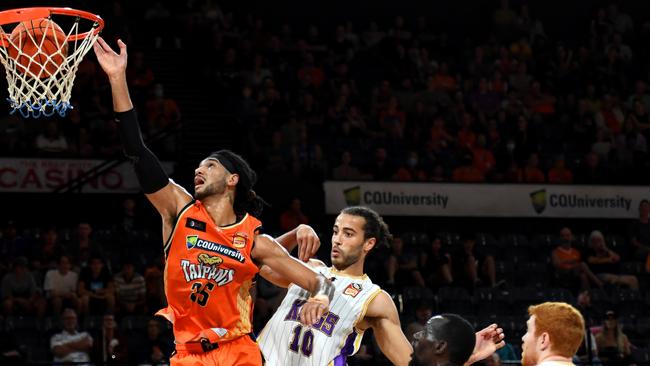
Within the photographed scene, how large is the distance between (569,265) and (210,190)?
9530 millimetres

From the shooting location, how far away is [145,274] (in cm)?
1232

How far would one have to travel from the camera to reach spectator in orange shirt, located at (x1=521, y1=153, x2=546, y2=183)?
1592cm

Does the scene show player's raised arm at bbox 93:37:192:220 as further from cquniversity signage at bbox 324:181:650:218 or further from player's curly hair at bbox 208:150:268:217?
cquniversity signage at bbox 324:181:650:218

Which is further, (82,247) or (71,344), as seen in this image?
(82,247)

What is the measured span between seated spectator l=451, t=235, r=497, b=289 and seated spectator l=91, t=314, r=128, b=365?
4.67 meters

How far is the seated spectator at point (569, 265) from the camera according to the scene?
14.2 meters

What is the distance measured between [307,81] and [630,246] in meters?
5.62

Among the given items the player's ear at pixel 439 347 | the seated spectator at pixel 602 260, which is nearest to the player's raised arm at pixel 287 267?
the player's ear at pixel 439 347

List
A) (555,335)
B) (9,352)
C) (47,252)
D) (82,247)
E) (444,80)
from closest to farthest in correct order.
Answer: (555,335) < (9,352) < (47,252) < (82,247) < (444,80)

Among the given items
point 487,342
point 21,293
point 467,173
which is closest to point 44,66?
point 487,342

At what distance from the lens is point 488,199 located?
1551cm

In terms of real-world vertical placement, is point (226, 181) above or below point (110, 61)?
below

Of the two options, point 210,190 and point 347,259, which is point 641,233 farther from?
point 210,190

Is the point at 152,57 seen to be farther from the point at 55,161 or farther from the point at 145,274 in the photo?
the point at 145,274
